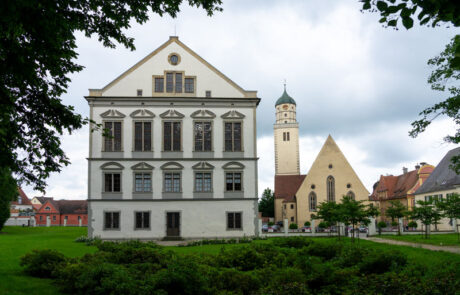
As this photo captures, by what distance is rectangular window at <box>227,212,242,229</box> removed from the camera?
118 ft

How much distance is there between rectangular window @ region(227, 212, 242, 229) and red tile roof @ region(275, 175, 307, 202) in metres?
41.1

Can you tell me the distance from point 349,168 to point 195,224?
38091 mm

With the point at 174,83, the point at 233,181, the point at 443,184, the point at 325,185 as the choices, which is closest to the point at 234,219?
the point at 233,181

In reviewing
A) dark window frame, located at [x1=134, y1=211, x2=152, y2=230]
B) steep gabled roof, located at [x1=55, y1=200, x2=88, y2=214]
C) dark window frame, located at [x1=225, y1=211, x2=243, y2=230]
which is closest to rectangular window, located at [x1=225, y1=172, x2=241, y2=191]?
dark window frame, located at [x1=225, y1=211, x2=243, y2=230]

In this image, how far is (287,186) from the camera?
8012 cm

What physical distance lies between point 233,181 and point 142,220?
862cm

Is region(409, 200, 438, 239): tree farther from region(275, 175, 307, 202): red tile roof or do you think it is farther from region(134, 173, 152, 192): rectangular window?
region(275, 175, 307, 202): red tile roof

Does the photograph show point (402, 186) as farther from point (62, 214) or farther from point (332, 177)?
point (62, 214)

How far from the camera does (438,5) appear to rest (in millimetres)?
4641

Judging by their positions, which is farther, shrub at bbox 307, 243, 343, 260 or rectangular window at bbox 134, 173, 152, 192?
rectangular window at bbox 134, 173, 152, 192

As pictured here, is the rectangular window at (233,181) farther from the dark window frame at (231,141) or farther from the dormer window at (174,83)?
the dormer window at (174,83)

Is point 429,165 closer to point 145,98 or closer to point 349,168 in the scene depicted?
point 349,168

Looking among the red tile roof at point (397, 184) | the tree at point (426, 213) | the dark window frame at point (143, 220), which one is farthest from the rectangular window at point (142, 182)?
the red tile roof at point (397, 184)

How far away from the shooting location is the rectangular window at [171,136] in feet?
120
